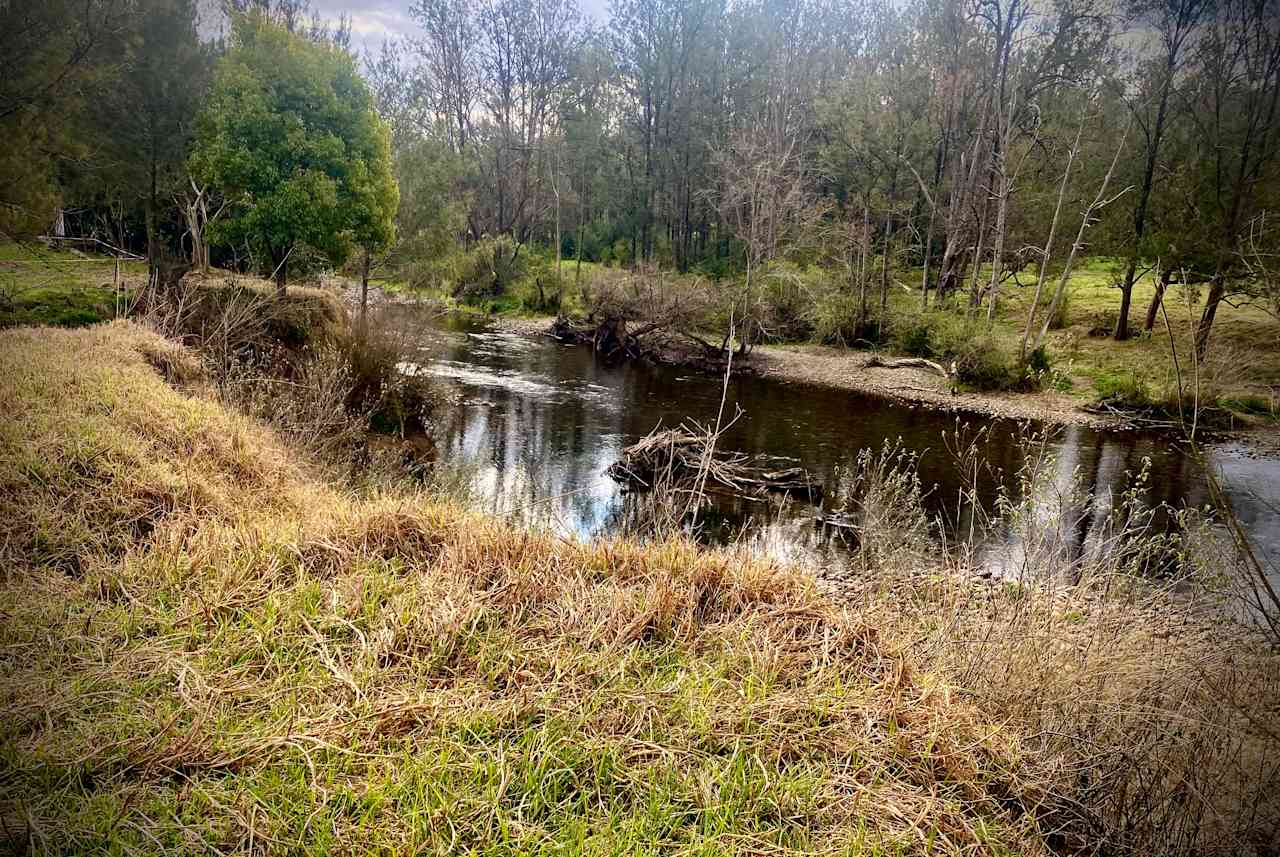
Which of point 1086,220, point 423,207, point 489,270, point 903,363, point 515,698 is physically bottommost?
point 515,698

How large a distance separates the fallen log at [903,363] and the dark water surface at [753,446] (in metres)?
3.02

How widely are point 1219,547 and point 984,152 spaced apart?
23.6 meters

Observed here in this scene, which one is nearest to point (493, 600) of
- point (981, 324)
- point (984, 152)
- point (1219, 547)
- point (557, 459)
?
point (1219, 547)

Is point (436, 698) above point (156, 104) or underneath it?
underneath

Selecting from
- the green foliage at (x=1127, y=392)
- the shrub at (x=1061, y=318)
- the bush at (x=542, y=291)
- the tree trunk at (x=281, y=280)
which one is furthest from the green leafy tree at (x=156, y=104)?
the shrub at (x=1061, y=318)

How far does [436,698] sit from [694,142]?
35956mm

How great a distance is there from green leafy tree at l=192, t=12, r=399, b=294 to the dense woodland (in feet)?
0.23

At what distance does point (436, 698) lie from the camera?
253cm

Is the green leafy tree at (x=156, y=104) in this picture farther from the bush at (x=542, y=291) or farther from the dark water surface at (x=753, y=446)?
the bush at (x=542, y=291)

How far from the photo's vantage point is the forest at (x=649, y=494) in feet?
7.41

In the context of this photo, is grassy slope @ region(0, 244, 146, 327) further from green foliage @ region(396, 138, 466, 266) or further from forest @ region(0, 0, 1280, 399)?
green foliage @ region(396, 138, 466, 266)

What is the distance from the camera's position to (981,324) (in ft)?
62.1

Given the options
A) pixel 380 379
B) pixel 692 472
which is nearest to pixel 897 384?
pixel 692 472

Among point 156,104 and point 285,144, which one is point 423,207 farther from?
point 156,104
